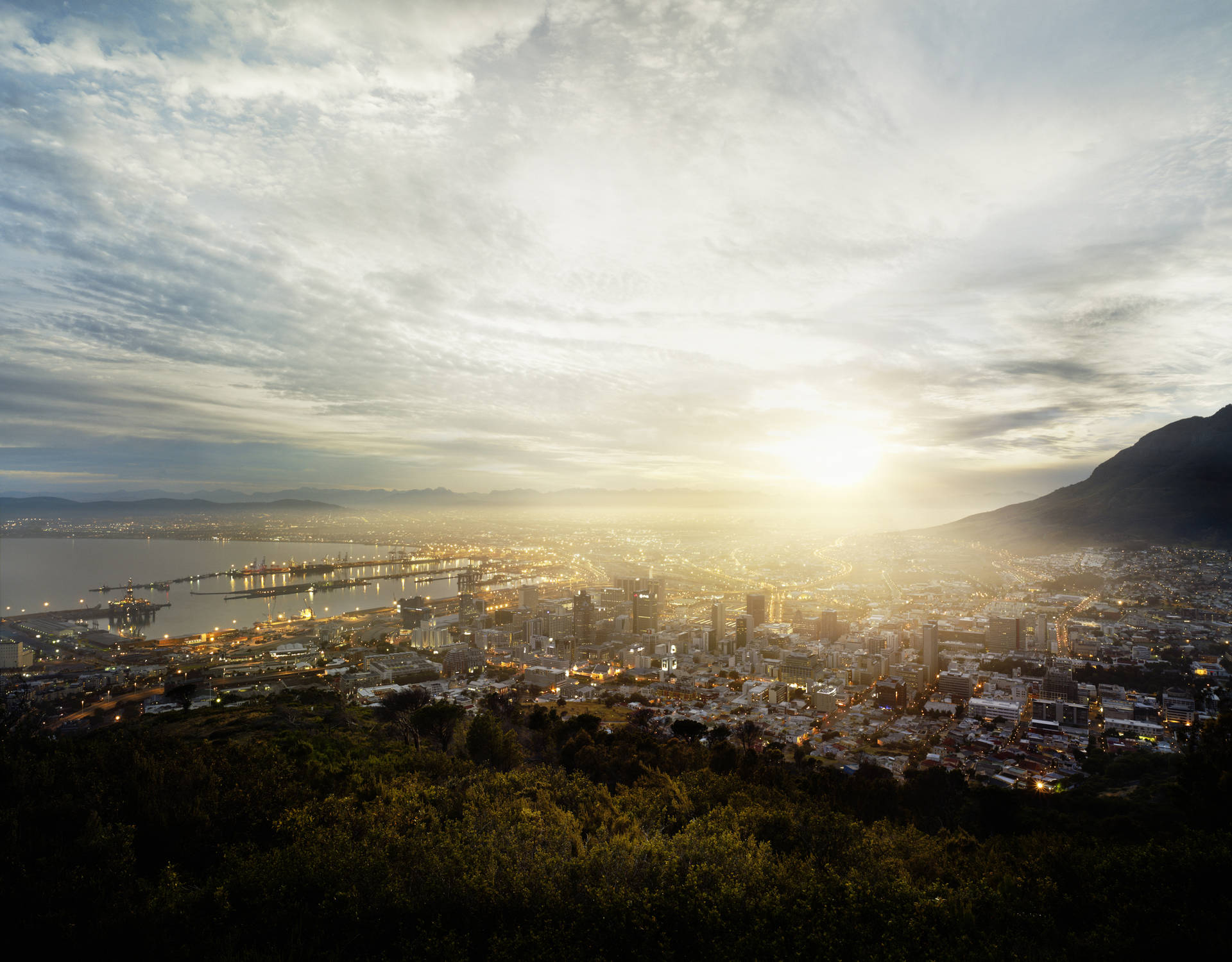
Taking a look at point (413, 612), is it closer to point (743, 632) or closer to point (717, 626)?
point (717, 626)

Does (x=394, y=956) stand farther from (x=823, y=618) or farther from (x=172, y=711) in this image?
(x=823, y=618)

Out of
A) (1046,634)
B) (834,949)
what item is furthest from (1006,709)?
(834,949)

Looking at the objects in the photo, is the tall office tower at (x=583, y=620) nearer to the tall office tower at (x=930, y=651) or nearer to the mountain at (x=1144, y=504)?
the tall office tower at (x=930, y=651)

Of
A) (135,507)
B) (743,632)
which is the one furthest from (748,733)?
(135,507)

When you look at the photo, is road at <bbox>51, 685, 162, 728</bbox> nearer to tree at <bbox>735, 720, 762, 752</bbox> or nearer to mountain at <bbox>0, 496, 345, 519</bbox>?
tree at <bbox>735, 720, 762, 752</bbox>

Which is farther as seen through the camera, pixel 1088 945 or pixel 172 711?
pixel 172 711

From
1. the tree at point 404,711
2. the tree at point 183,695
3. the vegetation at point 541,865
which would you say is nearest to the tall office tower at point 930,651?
the vegetation at point 541,865
